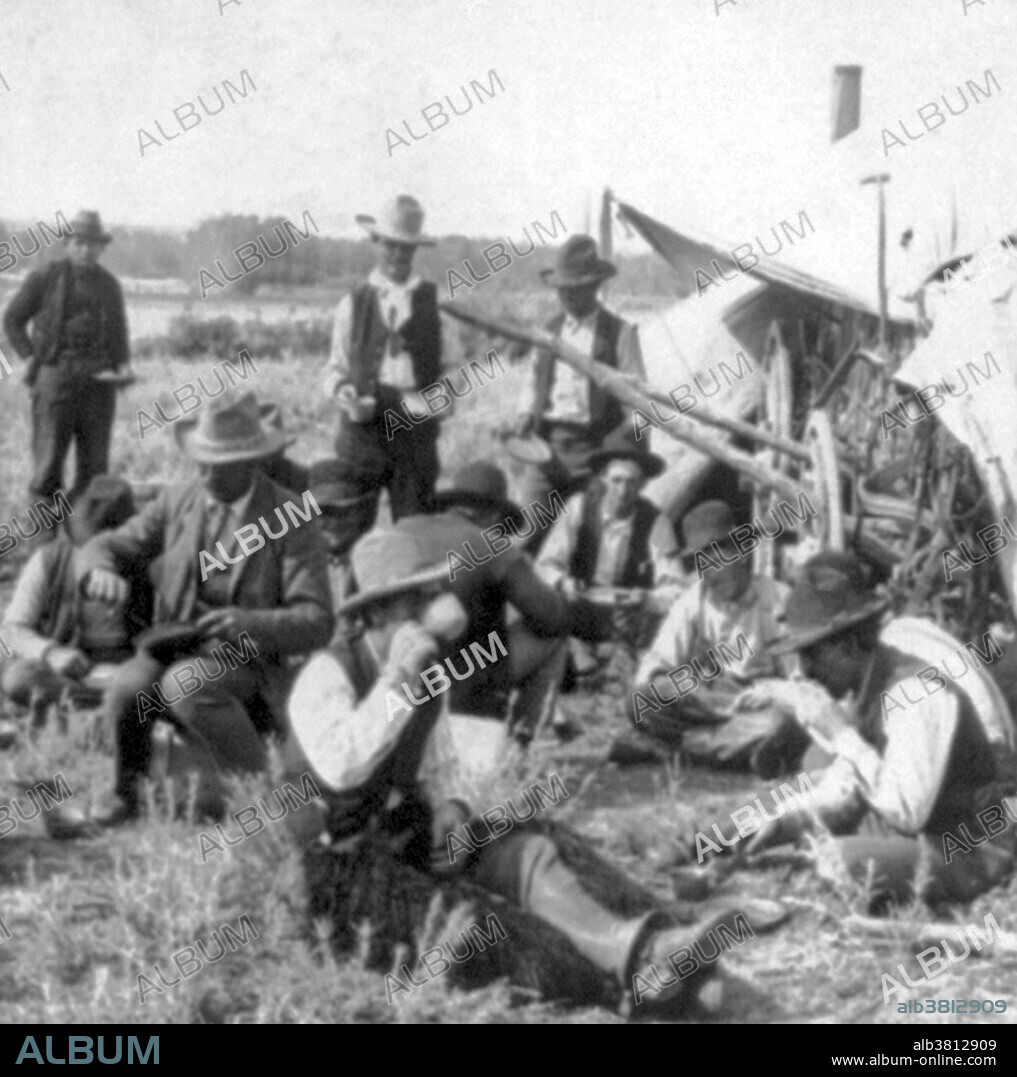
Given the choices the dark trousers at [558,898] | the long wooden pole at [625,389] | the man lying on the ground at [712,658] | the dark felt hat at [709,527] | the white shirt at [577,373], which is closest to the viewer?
the dark trousers at [558,898]

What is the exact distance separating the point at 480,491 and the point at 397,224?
1.78m

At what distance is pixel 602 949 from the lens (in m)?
3.51

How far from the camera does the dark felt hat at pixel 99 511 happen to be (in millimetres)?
5020

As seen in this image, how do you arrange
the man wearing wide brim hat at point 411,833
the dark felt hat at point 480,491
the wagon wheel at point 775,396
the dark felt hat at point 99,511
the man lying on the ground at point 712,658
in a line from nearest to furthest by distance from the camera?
the man wearing wide brim hat at point 411,833 → the dark felt hat at point 480,491 → the dark felt hat at point 99,511 → the man lying on the ground at point 712,658 → the wagon wheel at point 775,396

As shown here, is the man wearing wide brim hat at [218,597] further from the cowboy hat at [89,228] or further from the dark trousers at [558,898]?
the cowboy hat at [89,228]

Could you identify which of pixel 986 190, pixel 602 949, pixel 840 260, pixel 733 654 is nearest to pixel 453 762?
pixel 602 949

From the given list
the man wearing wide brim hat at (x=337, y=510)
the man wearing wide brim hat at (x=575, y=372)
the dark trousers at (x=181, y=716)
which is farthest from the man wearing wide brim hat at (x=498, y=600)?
the man wearing wide brim hat at (x=575, y=372)

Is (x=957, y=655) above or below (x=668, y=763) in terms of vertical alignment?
above

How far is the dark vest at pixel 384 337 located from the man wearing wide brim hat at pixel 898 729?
277cm

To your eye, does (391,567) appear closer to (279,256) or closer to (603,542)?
(603,542)
